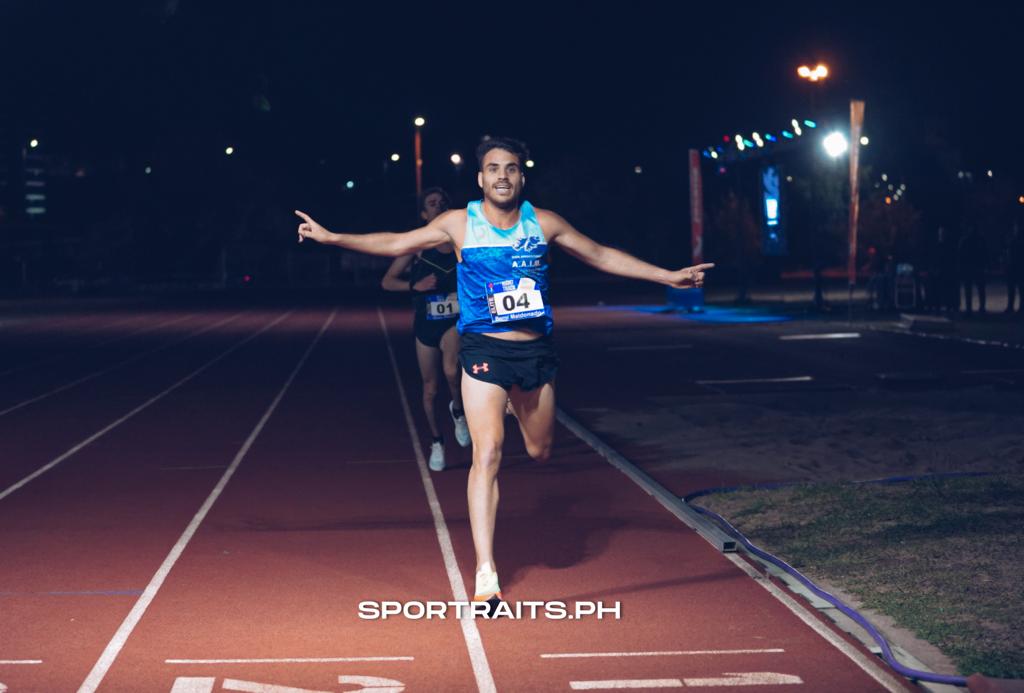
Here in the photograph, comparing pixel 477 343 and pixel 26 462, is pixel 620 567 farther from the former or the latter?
pixel 26 462

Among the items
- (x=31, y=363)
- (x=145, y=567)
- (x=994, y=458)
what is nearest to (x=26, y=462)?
(x=145, y=567)

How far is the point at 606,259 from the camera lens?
745 cm

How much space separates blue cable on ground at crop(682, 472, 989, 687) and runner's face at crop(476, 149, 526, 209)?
242cm

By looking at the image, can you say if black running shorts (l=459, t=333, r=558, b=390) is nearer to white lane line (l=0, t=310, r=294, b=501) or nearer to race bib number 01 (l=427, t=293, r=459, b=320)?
race bib number 01 (l=427, t=293, r=459, b=320)

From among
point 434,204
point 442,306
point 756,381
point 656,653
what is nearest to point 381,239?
point 656,653

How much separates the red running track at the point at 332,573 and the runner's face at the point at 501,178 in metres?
1.99

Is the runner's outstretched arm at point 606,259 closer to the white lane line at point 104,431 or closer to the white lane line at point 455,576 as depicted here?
the white lane line at point 455,576

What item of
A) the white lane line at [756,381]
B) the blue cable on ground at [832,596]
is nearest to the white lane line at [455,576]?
the blue cable on ground at [832,596]

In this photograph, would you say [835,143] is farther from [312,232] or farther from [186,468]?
[312,232]

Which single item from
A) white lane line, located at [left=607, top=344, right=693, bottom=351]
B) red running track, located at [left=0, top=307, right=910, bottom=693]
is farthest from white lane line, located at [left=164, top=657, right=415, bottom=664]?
white lane line, located at [left=607, top=344, right=693, bottom=351]

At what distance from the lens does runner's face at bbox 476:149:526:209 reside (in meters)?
7.02

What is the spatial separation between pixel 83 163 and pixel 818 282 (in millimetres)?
55667

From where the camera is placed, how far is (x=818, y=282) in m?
37.8

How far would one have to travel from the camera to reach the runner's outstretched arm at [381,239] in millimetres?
6937
